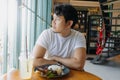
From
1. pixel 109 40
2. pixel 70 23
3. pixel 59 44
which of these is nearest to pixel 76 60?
pixel 59 44

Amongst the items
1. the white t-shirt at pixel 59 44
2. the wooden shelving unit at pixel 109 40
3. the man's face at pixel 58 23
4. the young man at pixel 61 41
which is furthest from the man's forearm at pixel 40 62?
the wooden shelving unit at pixel 109 40

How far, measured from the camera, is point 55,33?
220cm

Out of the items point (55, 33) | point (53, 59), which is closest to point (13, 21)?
point (55, 33)

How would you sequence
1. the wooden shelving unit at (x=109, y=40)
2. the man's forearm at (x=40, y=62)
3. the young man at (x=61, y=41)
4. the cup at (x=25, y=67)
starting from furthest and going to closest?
the wooden shelving unit at (x=109, y=40) → the young man at (x=61, y=41) → the man's forearm at (x=40, y=62) → the cup at (x=25, y=67)

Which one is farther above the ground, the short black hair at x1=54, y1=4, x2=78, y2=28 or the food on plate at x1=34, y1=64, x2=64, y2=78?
the short black hair at x1=54, y1=4, x2=78, y2=28

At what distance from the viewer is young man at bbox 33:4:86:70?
2084 mm

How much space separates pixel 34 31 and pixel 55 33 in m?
1.27

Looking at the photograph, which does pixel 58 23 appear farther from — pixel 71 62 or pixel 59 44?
pixel 71 62

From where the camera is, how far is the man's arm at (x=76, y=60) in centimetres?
193

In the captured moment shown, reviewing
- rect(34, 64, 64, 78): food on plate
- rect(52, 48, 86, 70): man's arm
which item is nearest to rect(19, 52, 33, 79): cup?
rect(34, 64, 64, 78): food on plate

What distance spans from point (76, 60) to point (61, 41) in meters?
0.29

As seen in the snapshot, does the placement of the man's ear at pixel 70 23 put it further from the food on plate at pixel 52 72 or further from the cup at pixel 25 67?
the cup at pixel 25 67

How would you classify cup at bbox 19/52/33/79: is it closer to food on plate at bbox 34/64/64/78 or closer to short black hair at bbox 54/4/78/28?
food on plate at bbox 34/64/64/78

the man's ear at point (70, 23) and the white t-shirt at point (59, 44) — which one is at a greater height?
the man's ear at point (70, 23)
